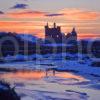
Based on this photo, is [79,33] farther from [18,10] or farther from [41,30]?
[18,10]

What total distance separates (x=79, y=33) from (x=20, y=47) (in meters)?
0.65

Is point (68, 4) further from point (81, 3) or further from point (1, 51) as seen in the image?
point (1, 51)

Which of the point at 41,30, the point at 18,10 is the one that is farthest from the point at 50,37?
the point at 18,10

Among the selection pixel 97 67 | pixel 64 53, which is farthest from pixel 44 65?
pixel 97 67

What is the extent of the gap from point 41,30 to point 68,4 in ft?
1.33

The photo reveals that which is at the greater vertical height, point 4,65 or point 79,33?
point 79,33

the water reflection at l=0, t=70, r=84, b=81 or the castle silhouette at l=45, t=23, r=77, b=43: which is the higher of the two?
the castle silhouette at l=45, t=23, r=77, b=43

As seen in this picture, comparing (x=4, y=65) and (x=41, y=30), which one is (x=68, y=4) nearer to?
(x=41, y=30)

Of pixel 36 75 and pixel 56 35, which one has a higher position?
pixel 56 35

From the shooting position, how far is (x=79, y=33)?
4.73m

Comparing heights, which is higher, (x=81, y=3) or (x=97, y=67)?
(x=81, y=3)

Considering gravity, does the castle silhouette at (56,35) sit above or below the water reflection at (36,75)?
above

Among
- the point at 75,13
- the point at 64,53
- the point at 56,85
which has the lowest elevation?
the point at 56,85

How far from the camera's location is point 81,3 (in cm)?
476
